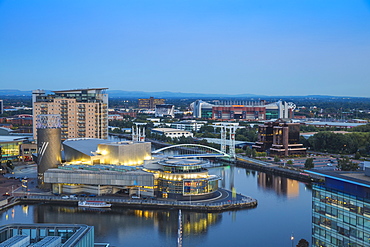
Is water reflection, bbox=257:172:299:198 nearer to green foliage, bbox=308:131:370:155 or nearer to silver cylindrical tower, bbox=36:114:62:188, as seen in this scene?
silver cylindrical tower, bbox=36:114:62:188

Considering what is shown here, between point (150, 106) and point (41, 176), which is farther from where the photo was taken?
point (150, 106)

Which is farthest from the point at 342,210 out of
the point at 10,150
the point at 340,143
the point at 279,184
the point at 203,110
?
the point at 203,110

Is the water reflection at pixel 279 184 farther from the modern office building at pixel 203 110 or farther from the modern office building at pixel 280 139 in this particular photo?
the modern office building at pixel 203 110

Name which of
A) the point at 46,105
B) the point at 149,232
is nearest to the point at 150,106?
the point at 46,105

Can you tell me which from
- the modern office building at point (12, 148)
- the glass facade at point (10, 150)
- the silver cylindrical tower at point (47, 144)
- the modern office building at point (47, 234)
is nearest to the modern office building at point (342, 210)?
the modern office building at point (47, 234)

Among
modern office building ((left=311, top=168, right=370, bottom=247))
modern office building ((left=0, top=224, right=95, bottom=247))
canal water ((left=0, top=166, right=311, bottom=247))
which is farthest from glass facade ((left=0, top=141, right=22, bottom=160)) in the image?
modern office building ((left=311, top=168, right=370, bottom=247))

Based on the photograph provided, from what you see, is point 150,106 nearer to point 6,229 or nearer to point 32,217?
point 32,217
